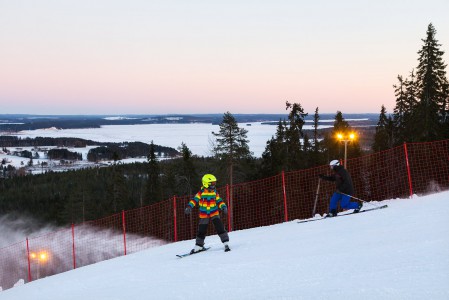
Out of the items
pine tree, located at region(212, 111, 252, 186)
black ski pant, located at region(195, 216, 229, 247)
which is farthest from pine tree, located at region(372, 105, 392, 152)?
black ski pant, located at region(195, 216, 229, 247)

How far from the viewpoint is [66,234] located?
189 ft

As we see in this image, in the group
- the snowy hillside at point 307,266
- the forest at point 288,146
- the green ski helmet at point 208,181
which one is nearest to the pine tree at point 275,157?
the forest at point 288,146

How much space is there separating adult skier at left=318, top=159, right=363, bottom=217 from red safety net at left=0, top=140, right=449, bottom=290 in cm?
1884

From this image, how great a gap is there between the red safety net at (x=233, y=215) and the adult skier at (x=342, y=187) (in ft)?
61.8

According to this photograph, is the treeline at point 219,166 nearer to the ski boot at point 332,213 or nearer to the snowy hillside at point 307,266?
the ski boot at point 332,213

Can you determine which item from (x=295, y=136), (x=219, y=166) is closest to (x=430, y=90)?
(x=295, y=136)

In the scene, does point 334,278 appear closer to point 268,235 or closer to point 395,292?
point 395,292

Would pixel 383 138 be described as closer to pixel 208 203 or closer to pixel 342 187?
pixel 342 187

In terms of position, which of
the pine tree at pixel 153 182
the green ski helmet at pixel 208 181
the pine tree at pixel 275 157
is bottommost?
the pine tree at pixel 153 182

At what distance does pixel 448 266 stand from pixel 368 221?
448 cm

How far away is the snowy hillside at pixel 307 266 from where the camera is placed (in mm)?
5000

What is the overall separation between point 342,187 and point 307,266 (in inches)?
195

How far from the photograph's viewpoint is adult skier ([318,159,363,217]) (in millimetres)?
10812

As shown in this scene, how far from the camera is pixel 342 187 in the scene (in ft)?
35.6
